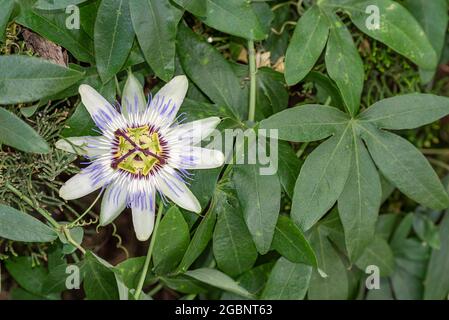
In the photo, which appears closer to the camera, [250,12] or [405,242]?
[250,12]

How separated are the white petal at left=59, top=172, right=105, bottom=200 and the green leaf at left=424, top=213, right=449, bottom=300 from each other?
4.14 ft

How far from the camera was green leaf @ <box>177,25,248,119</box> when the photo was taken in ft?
6.31

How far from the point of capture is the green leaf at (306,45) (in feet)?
6.12

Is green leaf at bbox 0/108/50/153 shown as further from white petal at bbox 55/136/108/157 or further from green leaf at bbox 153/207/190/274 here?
green leaf at bbox 153/207/190/274

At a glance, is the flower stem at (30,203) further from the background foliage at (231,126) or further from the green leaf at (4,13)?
the green leaf at (4,13)

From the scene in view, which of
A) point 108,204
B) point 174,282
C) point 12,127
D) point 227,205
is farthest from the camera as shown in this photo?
point 174,282

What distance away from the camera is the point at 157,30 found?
1.76 meters

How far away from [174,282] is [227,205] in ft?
1.03

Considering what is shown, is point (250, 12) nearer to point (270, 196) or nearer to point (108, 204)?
point (270, 196)

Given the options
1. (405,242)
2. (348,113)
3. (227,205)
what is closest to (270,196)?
(227,205)

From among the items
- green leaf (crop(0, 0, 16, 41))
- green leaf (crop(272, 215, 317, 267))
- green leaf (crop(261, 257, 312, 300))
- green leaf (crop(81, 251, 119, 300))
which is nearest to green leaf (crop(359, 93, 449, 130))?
green leaf (crop(272, 215, 317, 267))

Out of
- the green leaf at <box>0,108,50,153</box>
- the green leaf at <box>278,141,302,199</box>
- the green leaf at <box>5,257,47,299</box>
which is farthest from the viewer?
the green leaf at <box>5,257,47,299</box>

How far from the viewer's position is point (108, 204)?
1.80 m
